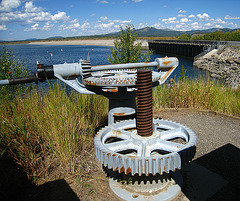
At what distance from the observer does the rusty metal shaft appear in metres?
2.12

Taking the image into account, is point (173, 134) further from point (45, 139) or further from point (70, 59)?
point (70, 59)

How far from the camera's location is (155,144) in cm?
229

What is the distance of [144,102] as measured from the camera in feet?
7.15

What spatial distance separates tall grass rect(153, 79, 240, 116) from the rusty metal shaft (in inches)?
134

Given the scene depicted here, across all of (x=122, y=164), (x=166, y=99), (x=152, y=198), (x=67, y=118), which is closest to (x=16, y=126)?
(x=67, y=118)

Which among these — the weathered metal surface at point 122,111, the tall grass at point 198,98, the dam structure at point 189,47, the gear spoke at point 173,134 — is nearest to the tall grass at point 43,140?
the weathered metal surface at point 122,111

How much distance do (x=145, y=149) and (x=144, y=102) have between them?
0.49m

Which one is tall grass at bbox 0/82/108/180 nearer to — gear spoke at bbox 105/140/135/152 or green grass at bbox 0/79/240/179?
green grass at bbox 0/79/240/179

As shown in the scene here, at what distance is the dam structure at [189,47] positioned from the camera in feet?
104

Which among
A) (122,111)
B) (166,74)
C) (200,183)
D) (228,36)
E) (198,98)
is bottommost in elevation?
(200,183)

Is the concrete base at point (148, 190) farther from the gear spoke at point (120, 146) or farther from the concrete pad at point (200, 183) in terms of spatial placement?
the gear spoke at point (120, 146)

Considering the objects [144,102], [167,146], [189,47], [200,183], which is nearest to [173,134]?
[167,146]

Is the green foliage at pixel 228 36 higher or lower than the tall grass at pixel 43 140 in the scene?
higher

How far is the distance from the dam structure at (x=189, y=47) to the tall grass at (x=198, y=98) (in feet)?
89.3
